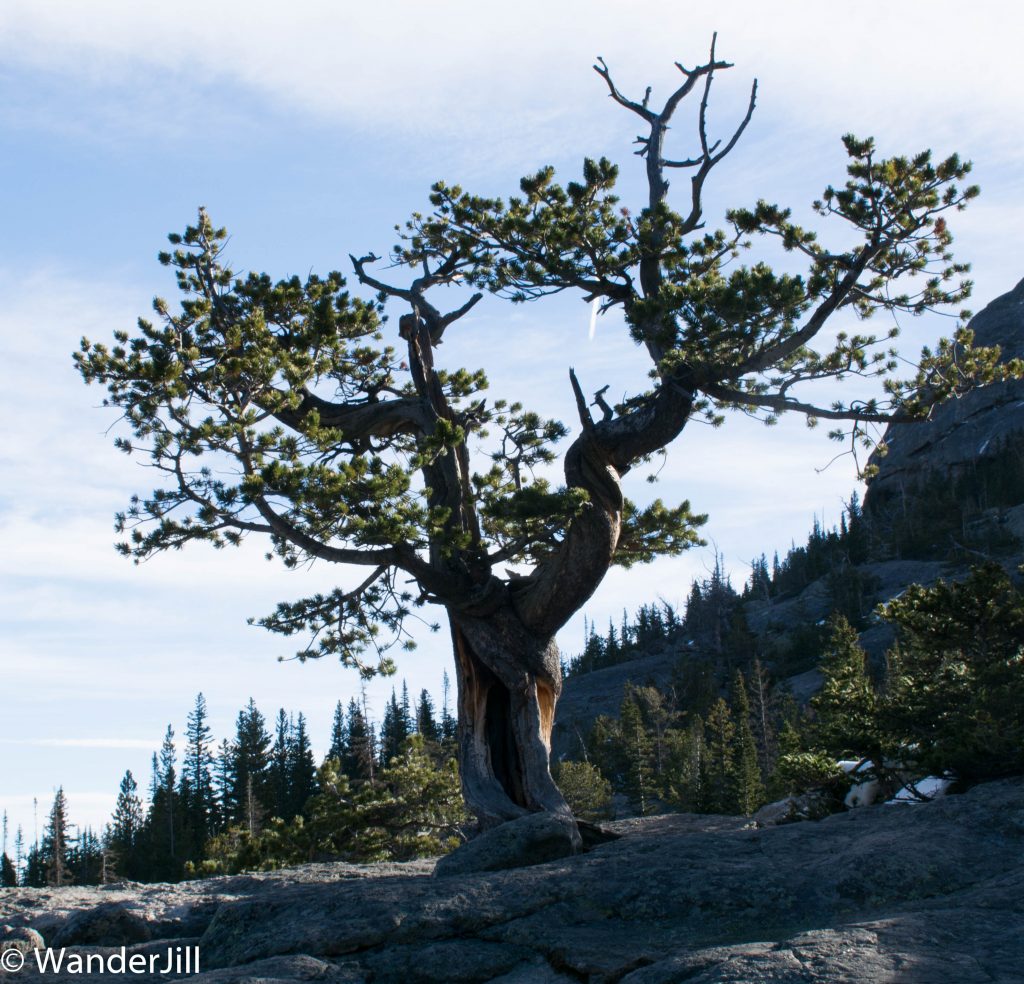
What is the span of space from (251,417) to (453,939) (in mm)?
6926

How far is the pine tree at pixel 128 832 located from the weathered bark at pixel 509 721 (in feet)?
162

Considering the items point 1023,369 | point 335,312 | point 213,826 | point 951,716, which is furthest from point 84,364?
point 213,826

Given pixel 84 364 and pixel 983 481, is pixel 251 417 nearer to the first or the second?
pixel 84 364

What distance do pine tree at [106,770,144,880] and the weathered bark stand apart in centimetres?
4925

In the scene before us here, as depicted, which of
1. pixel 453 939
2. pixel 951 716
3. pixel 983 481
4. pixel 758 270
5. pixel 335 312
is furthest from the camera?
pixel 983 481

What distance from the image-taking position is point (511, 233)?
40.6ft

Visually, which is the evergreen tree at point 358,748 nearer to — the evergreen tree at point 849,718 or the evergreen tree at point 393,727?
the evergreen tree at point 393,727

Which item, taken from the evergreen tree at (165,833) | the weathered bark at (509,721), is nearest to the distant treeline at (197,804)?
the evergreen tree at (165,833)

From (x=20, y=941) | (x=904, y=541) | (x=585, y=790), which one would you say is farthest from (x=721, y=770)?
(x=904, y=541)

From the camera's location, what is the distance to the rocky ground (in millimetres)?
5012

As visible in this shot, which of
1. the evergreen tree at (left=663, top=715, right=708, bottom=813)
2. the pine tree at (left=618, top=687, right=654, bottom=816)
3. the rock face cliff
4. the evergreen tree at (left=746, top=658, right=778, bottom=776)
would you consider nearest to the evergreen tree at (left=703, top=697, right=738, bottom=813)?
the evergreen tree at (left=663, top=715, right=708, bottom=813)

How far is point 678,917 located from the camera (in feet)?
21.1

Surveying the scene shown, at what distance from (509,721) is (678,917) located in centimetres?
625

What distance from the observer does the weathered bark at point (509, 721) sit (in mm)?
12203
